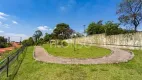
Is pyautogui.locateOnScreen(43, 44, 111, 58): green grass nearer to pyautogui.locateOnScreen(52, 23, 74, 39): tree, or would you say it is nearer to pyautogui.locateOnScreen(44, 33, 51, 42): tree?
pyautogui.locateOnScreen(52, 23, 74, 39): tree

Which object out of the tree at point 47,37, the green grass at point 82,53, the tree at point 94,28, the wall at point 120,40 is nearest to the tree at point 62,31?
the tree at point 47,37

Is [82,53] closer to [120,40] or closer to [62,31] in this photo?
[120,40]

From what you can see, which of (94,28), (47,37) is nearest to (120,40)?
(94,28)

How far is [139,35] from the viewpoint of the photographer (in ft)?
45.0

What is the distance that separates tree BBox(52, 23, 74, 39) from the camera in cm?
5750

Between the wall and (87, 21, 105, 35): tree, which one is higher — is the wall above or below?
below

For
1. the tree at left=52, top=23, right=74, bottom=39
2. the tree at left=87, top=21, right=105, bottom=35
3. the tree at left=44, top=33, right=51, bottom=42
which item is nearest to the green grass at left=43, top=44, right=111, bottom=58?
the tree at left=87, top=21, right=105, bottom=35

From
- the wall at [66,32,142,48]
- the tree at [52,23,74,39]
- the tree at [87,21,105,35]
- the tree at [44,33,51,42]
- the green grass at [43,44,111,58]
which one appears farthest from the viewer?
the tree at [52,23,74,39]

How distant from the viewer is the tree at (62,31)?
189 feet

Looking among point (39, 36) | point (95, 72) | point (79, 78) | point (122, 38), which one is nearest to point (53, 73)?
point (79, 78)

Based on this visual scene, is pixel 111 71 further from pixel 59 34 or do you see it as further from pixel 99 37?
pixel 59 34

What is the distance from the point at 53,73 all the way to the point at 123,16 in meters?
18.1

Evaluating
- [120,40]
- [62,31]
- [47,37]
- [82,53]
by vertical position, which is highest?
[62,31]

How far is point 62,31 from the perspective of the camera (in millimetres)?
58719
